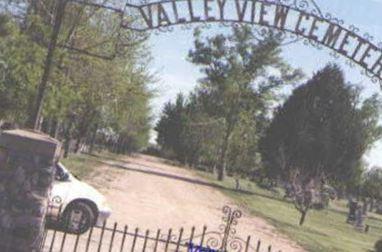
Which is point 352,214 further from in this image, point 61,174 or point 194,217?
→ point 61,174

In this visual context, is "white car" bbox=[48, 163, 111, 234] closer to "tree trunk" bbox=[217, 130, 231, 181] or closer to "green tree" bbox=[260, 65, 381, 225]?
"green tree" bbox=[260, 65, 381, 225]

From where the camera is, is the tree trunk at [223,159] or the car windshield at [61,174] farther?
the tree trunk at [223,159]

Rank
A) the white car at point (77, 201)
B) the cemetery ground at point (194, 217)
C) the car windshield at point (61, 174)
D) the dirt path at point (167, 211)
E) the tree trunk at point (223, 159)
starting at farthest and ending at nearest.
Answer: the tree trunk at point (223, 159)
the cemetery ground at point (194, 217)
the dirt path at point (167, 211)
the car windshield at point (61, 174)
the white car at point (77, 201)

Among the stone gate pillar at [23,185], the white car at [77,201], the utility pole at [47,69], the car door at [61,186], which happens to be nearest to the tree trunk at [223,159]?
the white car at [77,201]

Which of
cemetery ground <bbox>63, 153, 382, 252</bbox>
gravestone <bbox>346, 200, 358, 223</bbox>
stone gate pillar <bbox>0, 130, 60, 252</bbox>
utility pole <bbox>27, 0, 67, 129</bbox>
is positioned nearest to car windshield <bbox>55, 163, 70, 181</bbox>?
utility pole <bbox>27, 0, 67, 129</bbox>

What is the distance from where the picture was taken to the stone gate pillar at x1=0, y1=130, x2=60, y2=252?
949 centimetres

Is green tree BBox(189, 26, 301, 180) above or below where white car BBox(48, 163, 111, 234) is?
above

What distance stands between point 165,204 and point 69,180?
1135 cm

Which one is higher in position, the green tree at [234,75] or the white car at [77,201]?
the green tree at [234,75]

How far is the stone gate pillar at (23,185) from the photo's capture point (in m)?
9.49

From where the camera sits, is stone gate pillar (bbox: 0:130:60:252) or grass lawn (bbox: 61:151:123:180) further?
grass lawn (bbox: 61:151:123:180)

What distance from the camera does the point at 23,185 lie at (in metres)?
9.61

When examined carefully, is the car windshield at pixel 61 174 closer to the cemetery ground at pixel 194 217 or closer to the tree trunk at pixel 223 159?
the cemetery ground at pixel 194 217

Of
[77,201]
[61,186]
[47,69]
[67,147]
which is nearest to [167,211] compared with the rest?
[77,201]
